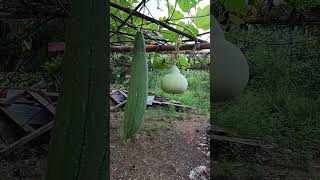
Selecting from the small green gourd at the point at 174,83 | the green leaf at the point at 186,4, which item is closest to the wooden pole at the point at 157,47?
the small green gourd at the point at 174,83

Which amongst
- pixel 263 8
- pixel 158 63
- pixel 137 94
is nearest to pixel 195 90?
pixel 158 63

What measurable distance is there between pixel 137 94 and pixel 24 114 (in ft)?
4.84

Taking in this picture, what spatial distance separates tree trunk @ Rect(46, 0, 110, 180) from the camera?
41 centimetres

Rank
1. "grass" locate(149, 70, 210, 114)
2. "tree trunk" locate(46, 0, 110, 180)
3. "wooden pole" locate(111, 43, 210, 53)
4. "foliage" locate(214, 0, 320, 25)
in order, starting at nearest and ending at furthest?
"tree trunk" locate(46, 0, 110, 180), "foliage" locate(214, 0, 320, 25), "wooden pole" locate(111, 43, 210, 53), "grass" locate(149, 70, 210, 114)

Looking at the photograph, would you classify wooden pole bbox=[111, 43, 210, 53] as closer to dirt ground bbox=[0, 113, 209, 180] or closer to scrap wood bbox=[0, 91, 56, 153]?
scrap wood bbox=[0, 91, 56, 153]

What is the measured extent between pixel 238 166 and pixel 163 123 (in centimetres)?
168

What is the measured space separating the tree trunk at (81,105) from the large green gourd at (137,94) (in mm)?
483

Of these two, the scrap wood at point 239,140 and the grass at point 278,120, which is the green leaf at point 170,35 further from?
the scrap wood at point 239,140

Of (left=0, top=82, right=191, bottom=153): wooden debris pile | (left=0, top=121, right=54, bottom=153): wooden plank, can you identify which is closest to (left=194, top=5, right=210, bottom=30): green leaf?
(left=0, top=82, right=191, bottom=153): wooden debris pile

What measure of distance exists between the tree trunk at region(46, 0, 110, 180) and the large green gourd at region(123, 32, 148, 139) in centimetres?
48

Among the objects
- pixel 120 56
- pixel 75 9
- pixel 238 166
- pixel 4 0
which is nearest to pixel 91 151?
pixel 75 9

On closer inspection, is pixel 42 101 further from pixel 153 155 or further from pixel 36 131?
pixel 153 155

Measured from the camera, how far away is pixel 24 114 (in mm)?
2197

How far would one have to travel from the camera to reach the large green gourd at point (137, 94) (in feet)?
2.98
